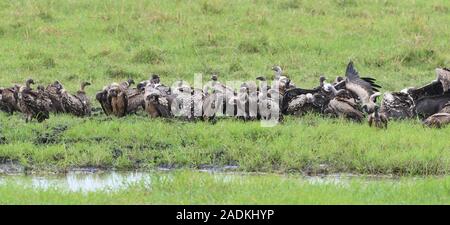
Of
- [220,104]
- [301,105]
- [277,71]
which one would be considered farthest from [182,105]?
[277,71]

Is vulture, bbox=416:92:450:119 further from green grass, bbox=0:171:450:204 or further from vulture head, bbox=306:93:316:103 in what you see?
green grass, bbox=0:171:450:204

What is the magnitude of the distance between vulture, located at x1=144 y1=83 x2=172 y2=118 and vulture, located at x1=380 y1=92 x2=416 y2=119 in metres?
2.85

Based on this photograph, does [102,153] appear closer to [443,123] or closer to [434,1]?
[443,123]

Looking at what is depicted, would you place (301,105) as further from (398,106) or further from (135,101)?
(135,101)

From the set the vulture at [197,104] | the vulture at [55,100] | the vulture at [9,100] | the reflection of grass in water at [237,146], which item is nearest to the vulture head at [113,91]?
the reflection of grass in water at [237,146]

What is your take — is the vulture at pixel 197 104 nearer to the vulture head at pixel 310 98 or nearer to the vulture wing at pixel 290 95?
the vulture wing at pixel 290 95

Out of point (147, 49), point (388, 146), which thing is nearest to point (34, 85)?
point (147, 49)

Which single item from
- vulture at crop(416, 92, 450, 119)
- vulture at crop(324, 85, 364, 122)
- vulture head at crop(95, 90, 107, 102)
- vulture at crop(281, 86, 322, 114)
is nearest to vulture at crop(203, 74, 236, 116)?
vulture at crop(281, 86, 322, 114)

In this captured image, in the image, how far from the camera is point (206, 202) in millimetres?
8914

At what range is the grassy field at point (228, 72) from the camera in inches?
381

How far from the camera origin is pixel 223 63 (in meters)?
17.3

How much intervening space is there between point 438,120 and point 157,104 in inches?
144

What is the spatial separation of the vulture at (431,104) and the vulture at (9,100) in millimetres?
5423

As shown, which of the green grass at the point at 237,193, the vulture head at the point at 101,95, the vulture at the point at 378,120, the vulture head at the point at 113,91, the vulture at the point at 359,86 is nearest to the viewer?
the green grass at the point at 237,193
